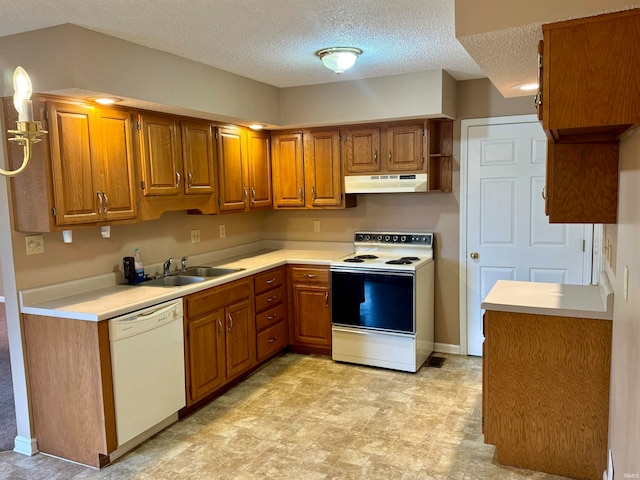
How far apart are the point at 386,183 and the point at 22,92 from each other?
324 centimetres

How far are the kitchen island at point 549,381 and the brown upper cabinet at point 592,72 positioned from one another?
108cm

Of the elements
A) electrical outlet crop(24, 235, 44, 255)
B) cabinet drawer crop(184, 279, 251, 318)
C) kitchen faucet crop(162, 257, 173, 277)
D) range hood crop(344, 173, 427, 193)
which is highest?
range hood crop(344, 173, 427, 193)

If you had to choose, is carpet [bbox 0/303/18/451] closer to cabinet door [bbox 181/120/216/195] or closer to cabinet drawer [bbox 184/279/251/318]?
cabinet drawer [bbox 184/279/251/318]

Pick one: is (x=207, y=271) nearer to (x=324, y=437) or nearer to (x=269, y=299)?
(x=269, y=299)

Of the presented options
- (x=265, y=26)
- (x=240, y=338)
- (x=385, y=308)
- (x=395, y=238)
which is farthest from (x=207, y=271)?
(x=265, y=26)

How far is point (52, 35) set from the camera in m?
2.56

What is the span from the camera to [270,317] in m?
4.18

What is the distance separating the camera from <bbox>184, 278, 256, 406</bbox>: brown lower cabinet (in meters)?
3.27

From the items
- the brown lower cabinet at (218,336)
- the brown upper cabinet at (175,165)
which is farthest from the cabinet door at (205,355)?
the brown upper cabinet at (175,165)

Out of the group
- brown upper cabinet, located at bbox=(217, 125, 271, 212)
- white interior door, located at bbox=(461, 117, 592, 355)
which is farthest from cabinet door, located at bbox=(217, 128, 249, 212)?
white interior door, located at bbox=(461, 117, 592, 355)

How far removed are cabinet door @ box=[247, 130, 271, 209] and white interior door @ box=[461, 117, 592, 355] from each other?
1818 millimetres

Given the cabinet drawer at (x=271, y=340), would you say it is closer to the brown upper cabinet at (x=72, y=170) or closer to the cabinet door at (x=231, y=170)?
the cabinet door at (x=231, y=170)

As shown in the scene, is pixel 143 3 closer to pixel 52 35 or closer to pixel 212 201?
pixel 52 35

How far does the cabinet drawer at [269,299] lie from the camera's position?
13.2ft
